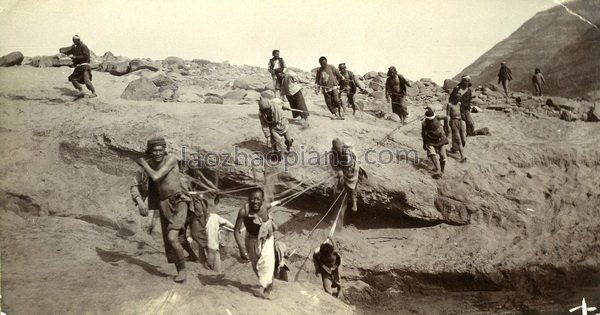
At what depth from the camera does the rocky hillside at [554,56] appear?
39.3 feet

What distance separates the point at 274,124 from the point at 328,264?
228cm

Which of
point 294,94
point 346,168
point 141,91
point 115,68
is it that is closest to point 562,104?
point 294,94

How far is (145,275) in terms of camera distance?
187 inches

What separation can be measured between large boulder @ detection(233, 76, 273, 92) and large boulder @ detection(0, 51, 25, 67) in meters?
5.15

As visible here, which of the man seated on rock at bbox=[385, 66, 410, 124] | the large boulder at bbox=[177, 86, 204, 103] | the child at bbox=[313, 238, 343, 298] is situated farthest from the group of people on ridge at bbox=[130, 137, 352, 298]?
the large boulder at bbox=[177, 86, 204, 103]

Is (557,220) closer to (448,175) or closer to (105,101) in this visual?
(448,175)

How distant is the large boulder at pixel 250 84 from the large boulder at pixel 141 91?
277cm

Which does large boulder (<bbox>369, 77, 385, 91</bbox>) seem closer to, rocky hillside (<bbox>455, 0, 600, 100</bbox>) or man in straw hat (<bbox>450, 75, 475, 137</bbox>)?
rocky hillside (<bbox>455, 0, 600, 100</bbox>)

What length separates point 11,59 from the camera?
959 cm

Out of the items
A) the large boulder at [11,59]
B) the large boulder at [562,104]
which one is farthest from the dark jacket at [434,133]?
the large boulder at [11,59]

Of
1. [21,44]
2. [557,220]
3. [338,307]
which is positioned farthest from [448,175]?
[21,44]

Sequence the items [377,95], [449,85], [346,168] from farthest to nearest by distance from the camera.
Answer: [449,85] → [377,95] → [346,168]

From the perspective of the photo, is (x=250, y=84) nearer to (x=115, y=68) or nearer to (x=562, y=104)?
(x=115, y=68)

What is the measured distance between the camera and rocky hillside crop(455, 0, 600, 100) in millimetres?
11984
